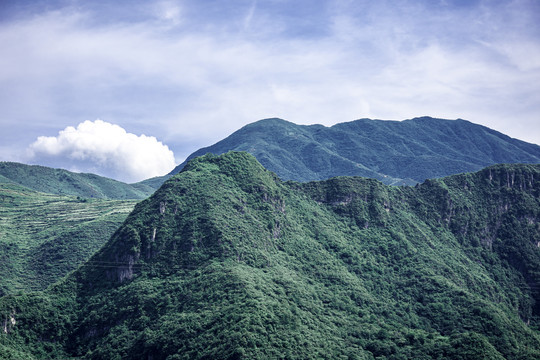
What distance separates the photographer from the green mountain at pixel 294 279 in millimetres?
103750

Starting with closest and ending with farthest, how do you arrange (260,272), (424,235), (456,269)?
(260,272) → (456,269) → (424,235)

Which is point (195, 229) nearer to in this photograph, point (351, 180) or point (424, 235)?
point (351, 180)

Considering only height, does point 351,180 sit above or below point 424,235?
above

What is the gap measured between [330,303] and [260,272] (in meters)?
18.7

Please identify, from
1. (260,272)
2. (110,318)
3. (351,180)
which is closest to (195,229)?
(260,272)

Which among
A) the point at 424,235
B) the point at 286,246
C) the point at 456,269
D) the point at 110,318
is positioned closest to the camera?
the point at 110,318

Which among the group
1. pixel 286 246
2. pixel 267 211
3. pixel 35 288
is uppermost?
pixel 267 211

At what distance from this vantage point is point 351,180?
171 metres

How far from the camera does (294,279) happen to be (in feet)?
411

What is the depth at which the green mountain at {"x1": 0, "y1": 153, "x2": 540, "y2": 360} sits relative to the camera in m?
104

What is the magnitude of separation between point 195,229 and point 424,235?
7585 cm

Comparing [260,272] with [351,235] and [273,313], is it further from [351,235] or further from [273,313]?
[351,235]

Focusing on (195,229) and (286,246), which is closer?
(195,229)

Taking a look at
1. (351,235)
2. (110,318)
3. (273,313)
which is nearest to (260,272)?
(273,313)
